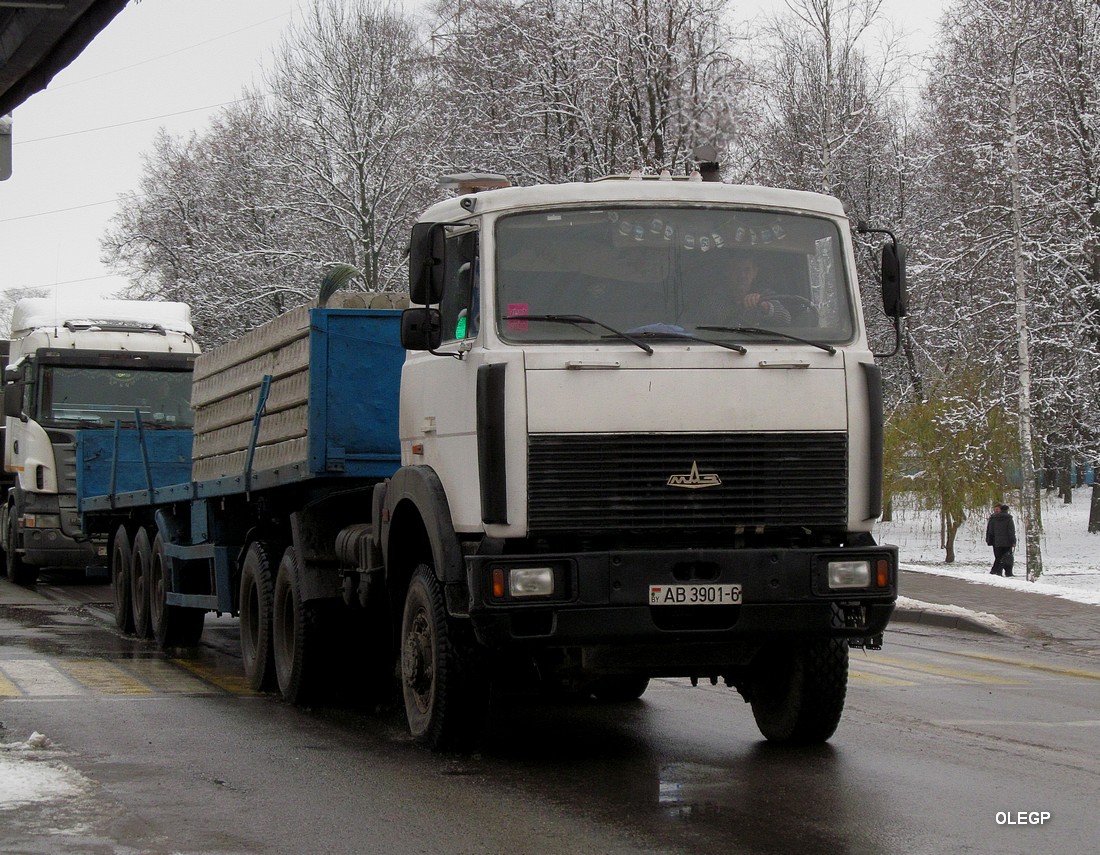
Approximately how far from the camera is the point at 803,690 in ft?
27.2

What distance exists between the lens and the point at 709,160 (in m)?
8.59

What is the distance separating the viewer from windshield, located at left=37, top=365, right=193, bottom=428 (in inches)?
798

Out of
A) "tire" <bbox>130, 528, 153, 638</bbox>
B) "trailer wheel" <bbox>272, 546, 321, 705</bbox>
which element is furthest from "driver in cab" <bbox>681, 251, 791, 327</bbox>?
"tire" <bbox>130, 528, 153, 638</bbox>

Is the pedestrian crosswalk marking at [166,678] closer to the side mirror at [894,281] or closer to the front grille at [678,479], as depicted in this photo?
the front grille at [678,479]

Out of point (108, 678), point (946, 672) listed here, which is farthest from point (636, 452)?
point (946, 672)

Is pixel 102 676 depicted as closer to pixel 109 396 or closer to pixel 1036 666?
pixel 1036 666

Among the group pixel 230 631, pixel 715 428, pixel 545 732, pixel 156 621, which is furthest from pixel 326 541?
pixel 230 631

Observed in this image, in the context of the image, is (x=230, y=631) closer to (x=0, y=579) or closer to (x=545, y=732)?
(x=545, y=732)

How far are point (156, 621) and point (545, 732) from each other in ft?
20.9

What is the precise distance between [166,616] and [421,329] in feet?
23.4

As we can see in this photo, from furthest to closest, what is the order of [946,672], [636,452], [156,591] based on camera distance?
[156,591], [946,672], [636,452]

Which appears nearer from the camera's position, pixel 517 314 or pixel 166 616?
pixel 517 314

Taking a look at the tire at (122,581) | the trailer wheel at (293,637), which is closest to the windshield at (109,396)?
the tire at (122,581)

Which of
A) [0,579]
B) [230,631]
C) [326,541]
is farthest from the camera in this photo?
[0,579]
